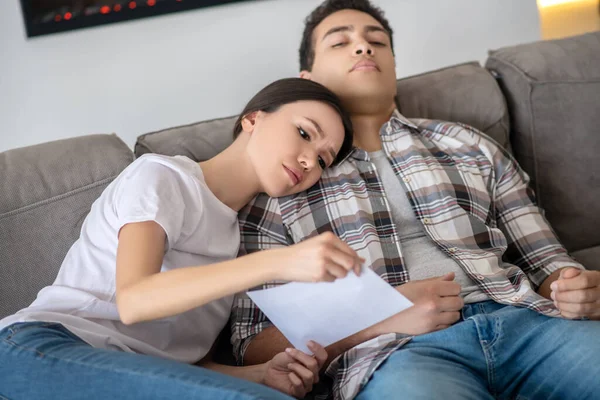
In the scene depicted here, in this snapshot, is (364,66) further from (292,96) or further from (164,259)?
(164,259)

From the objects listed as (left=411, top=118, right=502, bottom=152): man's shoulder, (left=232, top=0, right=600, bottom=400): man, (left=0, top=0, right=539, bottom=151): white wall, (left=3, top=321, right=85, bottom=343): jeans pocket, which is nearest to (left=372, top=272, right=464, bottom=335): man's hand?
(left=232, top=0, right=600, bottom=400): man

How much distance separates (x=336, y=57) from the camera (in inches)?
68.7

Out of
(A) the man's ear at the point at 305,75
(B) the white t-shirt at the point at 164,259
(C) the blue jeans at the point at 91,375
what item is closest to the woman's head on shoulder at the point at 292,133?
(B) the white t-shirt at the point at 164,259

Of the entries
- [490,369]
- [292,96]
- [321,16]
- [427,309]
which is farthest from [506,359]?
[321,16]

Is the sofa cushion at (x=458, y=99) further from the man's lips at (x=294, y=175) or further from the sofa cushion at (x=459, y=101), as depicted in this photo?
the man's lips at (x=294, y=175)

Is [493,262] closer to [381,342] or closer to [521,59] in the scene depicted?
[381,342]

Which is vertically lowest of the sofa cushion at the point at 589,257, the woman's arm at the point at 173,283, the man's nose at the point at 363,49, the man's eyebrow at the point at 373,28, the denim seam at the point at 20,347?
the sofa cushion at the point at 589,257

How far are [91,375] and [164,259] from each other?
301 mm

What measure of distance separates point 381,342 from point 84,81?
140 cm

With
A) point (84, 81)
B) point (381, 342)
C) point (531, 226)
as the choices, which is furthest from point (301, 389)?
point (84, 81)

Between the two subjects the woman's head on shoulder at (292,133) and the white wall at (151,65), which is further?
the white wall at (151,65)

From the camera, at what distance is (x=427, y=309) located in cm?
134

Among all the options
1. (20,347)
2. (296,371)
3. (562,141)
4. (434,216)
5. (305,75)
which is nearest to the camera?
(20,347)

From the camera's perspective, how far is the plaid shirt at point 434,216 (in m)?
1.48
